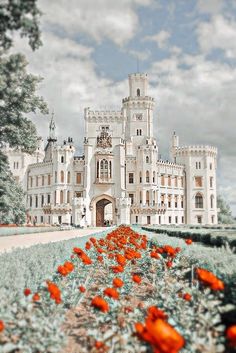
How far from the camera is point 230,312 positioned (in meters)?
4.96

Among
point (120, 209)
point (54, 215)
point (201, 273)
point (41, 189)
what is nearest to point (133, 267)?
point (201, 273)

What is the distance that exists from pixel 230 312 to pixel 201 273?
1.15m

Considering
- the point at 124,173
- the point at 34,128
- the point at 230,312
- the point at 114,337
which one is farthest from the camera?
the point at 124,173

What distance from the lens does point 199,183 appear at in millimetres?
73438

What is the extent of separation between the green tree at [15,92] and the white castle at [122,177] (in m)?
37.6

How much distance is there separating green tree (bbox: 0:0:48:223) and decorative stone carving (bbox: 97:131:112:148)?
40003 mm

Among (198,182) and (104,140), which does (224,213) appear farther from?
(104,140)

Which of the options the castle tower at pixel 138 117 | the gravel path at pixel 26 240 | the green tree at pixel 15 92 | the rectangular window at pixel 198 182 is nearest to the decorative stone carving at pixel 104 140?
the castle tower at pixel 138 117

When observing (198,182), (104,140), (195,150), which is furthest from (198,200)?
(104,140)

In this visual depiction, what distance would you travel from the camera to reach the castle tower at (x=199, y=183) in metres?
71.9

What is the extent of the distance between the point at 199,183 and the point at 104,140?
22.0m

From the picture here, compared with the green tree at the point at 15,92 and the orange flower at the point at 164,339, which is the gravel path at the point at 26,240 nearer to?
the green tree at the point at 15,92

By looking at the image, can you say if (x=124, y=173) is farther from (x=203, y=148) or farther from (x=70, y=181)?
(x=203, y=148)

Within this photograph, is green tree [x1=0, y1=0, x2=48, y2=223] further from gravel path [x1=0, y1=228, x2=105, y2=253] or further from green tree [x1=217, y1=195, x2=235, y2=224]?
green tree [x1=217, y1=195, x2=235, y2=224]
